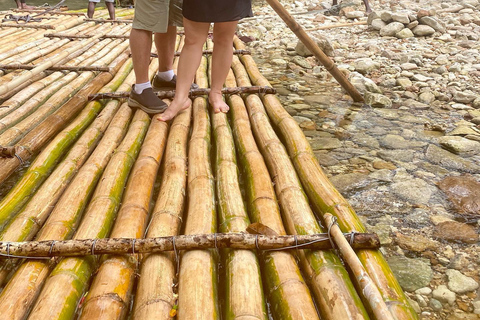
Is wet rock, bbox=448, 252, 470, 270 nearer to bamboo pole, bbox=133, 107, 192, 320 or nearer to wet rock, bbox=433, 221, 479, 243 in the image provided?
wet rock, bbox=433, 221, 479, 243

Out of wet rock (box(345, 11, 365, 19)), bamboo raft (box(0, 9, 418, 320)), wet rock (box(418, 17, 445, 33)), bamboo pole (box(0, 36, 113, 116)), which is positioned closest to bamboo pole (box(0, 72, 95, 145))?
bamboo raft (box(0, 9, 418, 320))

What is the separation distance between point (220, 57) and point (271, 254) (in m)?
1.71

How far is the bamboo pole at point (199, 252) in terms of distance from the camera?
4.75 feet

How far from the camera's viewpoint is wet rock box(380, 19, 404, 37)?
25.1 feet

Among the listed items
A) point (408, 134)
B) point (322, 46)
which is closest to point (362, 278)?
point (408, 134)

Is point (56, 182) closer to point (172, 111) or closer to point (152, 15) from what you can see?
point (172, 111)

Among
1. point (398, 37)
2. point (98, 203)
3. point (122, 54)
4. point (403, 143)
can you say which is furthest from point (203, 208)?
point (398, 37)

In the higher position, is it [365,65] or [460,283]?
[460,283]

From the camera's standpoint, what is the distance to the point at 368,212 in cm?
254

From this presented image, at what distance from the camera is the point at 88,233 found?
1761mm

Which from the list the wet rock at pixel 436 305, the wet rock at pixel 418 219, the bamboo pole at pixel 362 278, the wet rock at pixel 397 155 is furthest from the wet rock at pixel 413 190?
the bamboo pole at pixel 362 278

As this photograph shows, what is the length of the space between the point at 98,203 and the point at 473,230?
222cm

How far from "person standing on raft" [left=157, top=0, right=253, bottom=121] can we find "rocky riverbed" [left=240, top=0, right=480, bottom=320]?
1.16 m

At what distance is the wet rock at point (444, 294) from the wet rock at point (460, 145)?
1.81 meters
